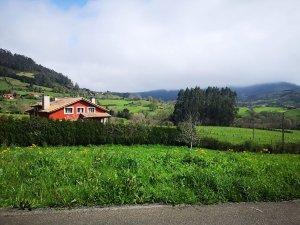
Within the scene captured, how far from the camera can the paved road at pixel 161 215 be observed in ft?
24.7

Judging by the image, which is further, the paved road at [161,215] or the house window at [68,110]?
the house window at [68,110]

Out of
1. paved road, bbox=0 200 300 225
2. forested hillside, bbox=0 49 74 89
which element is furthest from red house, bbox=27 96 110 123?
forested hillside, bbox=0 49 74 89

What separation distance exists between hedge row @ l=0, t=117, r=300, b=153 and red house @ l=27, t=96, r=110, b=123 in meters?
17.9

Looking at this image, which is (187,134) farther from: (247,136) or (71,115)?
(247,136)

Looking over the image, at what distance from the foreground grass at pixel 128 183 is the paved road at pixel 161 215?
405mm

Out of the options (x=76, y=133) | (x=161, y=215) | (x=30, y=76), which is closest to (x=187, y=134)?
(x=76, y=133)

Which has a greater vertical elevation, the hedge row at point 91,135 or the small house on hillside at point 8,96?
the small house on hillside at point 8,96

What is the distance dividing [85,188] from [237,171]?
498cm

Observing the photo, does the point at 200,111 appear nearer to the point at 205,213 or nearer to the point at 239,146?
the point at 239,146

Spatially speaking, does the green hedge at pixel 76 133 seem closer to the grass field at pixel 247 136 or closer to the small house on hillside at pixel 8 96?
the grass field at pixel 247 136

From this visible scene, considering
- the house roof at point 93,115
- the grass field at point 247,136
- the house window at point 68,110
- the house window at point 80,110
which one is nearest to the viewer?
the grass field at point 247,136

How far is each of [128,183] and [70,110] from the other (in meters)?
58.0

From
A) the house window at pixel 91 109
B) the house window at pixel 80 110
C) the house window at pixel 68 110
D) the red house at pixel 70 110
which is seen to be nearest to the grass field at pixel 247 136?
the red house at pixel 70 110

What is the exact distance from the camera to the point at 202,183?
10.0 m
